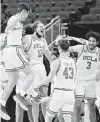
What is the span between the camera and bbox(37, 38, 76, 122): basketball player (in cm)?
612

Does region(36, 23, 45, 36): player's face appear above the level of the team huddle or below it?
above

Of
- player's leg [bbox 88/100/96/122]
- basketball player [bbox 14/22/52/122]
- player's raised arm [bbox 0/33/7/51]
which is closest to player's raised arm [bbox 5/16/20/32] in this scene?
player's raised arm [bbox 0/33/7/51]

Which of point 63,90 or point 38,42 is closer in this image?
point 63,90

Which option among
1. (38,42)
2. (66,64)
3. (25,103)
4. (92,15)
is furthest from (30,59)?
(92,15)

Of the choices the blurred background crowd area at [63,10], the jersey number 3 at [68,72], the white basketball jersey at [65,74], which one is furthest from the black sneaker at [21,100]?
the blurred background crowd area at [63,10]

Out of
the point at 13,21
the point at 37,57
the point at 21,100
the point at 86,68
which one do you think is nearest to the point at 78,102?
the point at 86,68

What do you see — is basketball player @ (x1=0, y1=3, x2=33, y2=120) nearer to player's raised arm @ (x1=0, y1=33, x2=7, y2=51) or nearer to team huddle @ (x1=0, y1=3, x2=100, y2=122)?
team huddle @ (x1=0, y1=3, x2=100, y2=122)

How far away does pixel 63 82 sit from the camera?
6.18 metres

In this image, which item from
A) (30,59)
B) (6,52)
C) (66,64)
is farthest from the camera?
(30,59)

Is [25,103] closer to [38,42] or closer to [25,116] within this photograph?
[38,42]

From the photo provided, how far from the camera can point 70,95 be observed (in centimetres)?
616

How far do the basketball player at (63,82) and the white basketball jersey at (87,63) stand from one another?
4.06ft

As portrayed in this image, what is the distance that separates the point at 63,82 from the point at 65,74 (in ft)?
0.36

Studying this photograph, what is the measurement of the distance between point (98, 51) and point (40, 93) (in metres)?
1.26
